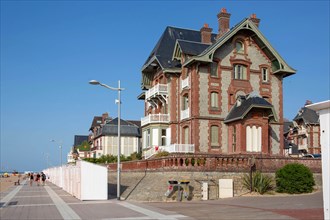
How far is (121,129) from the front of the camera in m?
75.1

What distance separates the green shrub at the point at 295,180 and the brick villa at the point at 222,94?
7.31 meters

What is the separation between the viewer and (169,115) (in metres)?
37.5

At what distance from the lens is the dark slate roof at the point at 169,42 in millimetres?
38375

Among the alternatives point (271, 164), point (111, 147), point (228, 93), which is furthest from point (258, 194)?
point (111, 147)

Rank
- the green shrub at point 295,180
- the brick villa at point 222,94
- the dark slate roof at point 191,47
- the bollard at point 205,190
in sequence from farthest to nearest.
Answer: the dark slate roof at point 191,47 < the brick villa at point 222,94 < the green shrub at point 295,180 < the bollard at point 205,190

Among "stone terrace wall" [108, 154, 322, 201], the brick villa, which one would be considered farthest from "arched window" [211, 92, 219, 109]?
"stone terrace wall" [108, 154, 322, 201]

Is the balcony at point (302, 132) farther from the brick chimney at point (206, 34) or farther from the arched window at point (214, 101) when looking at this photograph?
the arched window at point (214, 101)

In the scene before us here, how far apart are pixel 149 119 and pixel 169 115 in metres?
2.07

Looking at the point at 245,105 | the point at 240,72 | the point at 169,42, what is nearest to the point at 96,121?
the point at 169,42

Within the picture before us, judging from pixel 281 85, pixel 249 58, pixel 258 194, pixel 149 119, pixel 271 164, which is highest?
pixel 249 58

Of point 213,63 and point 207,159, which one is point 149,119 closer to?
point 213,63

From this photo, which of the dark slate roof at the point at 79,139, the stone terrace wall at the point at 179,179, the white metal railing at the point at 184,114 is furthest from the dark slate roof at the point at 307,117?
the dark slate roof at the point at 79,139

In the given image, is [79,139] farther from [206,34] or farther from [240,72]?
[240,72]

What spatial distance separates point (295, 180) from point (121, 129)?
5418cm
